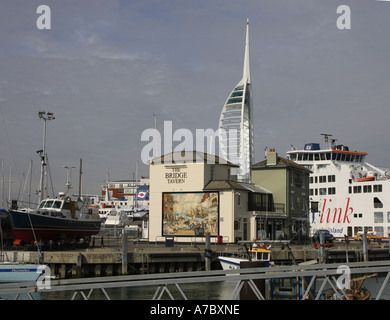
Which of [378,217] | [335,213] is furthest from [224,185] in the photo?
[335,213]

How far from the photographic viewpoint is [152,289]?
3108 cm

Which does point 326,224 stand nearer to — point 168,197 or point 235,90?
point 235,90

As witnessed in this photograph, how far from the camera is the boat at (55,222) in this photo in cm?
4338

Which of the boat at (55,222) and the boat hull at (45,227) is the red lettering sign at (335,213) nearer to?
the boat at (55,222)

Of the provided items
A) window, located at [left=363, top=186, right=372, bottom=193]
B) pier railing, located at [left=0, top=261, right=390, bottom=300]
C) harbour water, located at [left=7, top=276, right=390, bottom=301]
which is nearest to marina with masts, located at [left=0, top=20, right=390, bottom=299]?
window, located at [left=363, top=186, right=372, bottom=193]

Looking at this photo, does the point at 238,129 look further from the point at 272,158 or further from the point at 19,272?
the point at 19,272

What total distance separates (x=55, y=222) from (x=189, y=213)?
14.8 m

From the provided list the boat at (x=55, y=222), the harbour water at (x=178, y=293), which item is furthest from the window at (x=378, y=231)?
the boat at (x=55, y=222)

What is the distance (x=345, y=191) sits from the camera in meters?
76.8

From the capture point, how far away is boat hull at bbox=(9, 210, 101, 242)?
142ft

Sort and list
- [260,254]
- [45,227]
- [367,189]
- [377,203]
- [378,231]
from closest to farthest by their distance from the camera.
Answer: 1. [260,254]
2. [45,227]
3. [378,231]
4. [377,203]
5. [367,189]

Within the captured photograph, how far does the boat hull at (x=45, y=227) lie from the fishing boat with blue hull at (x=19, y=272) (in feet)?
30.2
